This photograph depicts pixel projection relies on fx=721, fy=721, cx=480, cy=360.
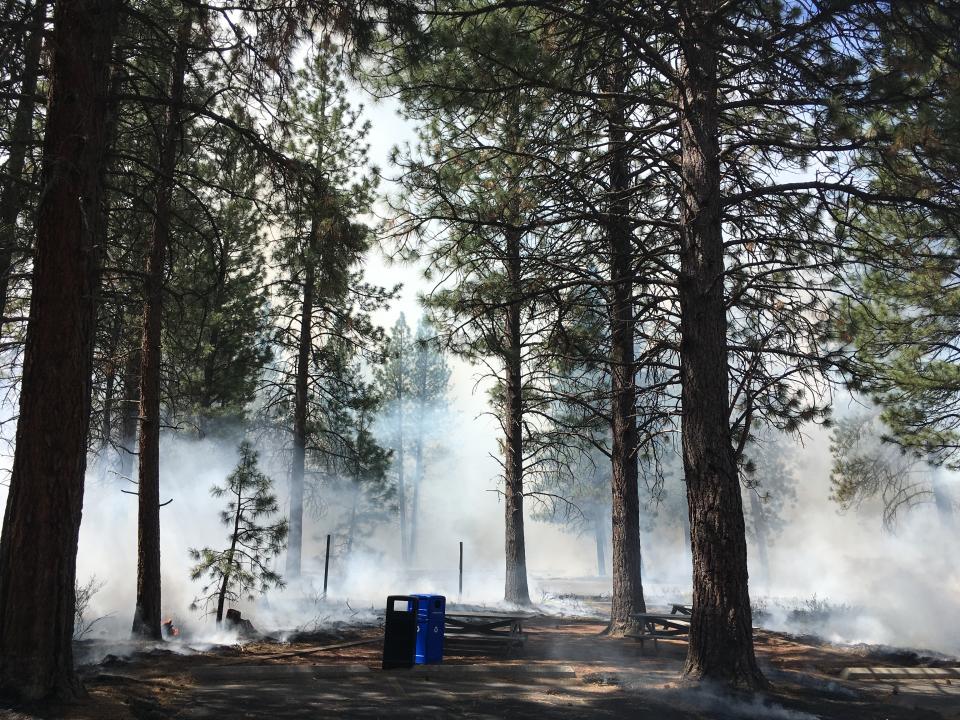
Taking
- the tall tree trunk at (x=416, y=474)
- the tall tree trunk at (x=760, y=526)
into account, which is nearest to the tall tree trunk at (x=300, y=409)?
the tall tree trunk at (x=416, y=474)

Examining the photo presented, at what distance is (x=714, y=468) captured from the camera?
26.7 ft

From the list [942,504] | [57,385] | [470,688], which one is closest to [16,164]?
[57,385]

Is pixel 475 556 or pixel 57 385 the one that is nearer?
pixel 57 385

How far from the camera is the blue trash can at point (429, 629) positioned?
9445mm

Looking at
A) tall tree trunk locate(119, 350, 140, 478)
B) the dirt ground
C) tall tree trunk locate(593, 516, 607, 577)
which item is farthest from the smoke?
tall tree trunk locate(593, 516, 607, 577)

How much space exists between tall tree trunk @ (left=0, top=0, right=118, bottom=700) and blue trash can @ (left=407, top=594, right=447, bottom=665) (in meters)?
4.32

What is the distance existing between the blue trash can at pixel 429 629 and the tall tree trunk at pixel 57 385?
4318mm

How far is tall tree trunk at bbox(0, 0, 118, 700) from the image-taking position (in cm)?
598

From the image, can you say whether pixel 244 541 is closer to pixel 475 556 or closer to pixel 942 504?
pixel 942 504

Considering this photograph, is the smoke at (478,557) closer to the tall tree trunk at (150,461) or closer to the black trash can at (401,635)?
→ the tall tree trunk at (150,461)

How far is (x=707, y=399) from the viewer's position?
27.4 feet

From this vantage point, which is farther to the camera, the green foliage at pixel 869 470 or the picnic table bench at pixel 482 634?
the green foliage at pixel 869 470

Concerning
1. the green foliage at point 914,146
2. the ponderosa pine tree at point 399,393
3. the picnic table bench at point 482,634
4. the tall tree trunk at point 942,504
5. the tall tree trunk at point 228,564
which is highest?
the ponderosa pine tree at point 399,393

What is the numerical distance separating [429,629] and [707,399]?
467cm
